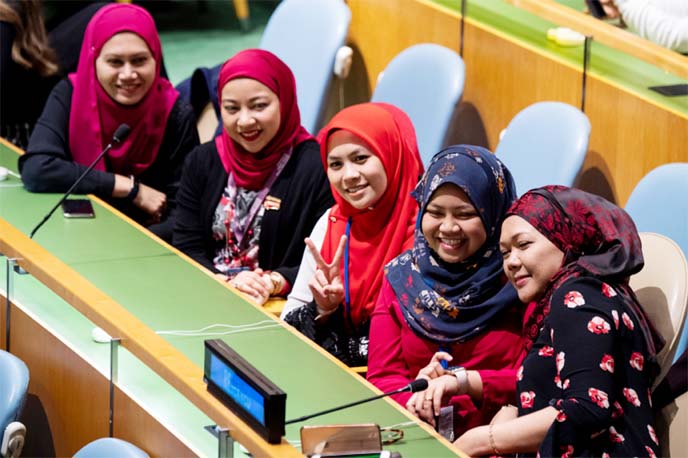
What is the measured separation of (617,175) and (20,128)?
234 centimetres

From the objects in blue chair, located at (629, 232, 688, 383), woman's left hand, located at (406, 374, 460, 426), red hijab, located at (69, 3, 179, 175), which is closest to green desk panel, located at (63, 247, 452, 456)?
woman's left hand, located at (406, 374, 460, 426)

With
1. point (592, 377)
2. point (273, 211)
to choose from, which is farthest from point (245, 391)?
point (273, 211)

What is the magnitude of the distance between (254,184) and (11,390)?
3.69 feet

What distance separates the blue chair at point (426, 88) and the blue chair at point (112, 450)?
5.81ft

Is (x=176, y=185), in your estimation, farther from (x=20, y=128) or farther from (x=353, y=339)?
(x=353, y=339)

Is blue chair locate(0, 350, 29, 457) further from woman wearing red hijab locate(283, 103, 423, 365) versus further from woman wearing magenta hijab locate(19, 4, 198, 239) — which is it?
woman wearing magenta hijab locate(19, 4, 198, 239)

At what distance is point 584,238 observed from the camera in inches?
106

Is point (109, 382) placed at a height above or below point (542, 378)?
below

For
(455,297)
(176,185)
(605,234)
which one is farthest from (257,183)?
(605,234)

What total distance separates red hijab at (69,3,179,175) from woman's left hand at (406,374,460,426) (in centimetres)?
181

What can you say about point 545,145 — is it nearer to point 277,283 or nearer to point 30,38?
point 277,283

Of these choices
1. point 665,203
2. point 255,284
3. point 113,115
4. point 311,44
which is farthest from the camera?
point 311,44

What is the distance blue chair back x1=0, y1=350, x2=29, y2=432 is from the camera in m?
2.82

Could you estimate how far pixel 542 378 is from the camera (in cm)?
262
